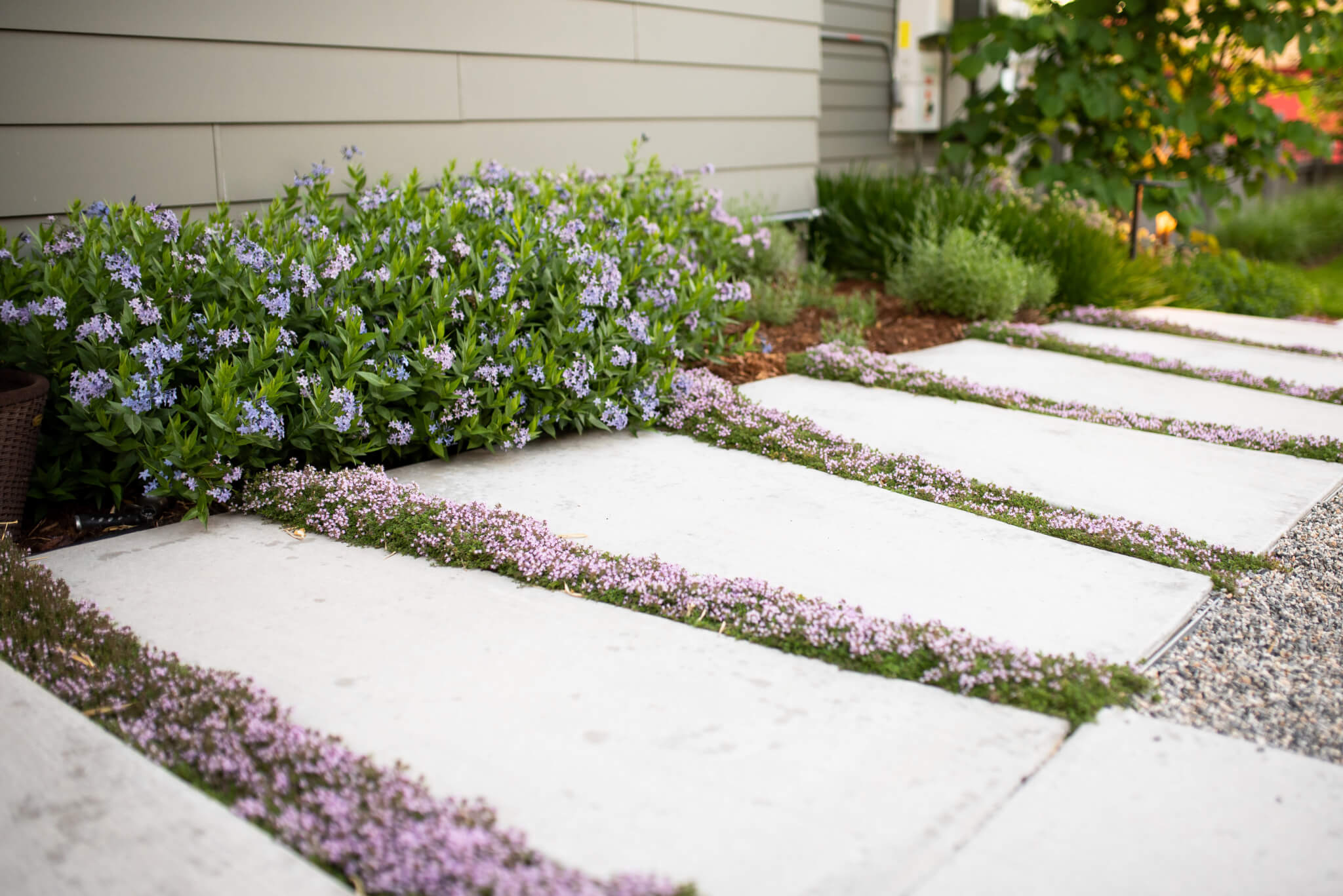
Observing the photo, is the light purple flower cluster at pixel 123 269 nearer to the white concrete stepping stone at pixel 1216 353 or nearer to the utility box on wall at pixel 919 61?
the white concrete stepping stone at pixel 1216 353

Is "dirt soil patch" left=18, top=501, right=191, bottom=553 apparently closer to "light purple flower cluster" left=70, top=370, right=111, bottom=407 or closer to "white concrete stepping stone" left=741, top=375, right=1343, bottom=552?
"light purple flower cluster" left=70, top=370, right=111, bottom=407

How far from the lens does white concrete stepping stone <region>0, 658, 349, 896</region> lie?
1334 mm

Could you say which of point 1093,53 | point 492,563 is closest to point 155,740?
point 492,563

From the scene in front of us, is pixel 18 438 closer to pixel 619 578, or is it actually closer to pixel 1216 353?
pixel 619 578

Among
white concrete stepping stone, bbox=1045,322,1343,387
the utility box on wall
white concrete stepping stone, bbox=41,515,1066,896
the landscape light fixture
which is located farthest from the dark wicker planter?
the utility box on wall

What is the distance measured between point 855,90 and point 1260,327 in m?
3.33

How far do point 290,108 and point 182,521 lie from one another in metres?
1.88

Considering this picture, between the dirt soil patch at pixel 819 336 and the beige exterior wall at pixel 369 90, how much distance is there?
113cm

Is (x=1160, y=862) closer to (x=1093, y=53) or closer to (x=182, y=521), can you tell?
(x=182, y=521)

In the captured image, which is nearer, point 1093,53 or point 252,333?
point 252,333

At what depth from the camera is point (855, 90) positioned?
7.51m

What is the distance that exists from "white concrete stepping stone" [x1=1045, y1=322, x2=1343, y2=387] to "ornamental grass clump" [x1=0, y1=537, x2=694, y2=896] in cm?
407

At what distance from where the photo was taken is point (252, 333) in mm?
2787

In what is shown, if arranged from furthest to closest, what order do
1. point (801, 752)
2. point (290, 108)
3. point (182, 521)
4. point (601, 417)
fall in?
point (290, 108) → point (601, 417) → point (182, 521) → point (801, 752)
